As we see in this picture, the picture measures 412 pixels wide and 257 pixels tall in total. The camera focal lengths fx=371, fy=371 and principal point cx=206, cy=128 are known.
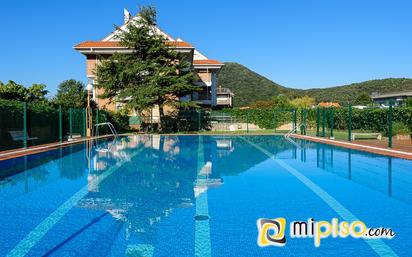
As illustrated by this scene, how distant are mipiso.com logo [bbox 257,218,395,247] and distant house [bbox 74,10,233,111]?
Result: 22.8 m

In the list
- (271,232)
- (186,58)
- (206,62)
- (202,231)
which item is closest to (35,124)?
(202,231)

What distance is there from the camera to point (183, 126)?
29.4 meters

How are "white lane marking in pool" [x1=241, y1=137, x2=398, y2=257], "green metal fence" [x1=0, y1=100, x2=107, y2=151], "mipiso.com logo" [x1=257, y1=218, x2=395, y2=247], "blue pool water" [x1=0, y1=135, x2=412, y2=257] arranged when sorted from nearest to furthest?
"white lane marking in pool" [x1=241, y1=137, x2=398, y2=257] → "blue pool water" [x1=0, y1=135, x2=412, y2=257] → "mipiso.com logo" [x1=257, y1=218, x2=395, y2=247] → "green metal fence" [x1=0, y1=100, x2=107, y2=151]

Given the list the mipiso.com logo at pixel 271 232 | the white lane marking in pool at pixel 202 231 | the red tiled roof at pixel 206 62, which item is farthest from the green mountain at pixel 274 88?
the mipiso.com logo at pixel 271 232

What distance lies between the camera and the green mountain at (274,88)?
70938 mm

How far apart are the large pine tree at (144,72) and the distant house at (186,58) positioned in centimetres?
100

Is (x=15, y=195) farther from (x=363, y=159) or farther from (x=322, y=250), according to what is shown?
(x=363, y=159)

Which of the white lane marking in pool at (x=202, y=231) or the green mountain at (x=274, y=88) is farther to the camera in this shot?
the green mountain at (x=274, y=88)

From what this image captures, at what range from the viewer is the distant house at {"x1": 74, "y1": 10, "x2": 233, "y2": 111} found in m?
32.4

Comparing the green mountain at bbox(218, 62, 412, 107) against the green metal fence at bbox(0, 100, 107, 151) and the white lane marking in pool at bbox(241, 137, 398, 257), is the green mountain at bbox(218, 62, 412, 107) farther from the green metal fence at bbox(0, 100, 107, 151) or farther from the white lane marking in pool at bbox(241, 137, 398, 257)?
the white lane marking in pool at bbox(241, 137, 398, 257)

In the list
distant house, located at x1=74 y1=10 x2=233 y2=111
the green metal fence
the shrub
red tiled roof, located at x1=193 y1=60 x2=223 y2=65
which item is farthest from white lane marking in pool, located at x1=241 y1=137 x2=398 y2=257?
red tiled roof, located at x1=193 y1=60 x2=223 y2=65

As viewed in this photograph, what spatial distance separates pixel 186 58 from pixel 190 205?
Answer: 29272 mm

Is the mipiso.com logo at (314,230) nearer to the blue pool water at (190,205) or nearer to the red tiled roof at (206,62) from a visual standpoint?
the blue pool water at (190,205)

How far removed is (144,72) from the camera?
25.5 m
